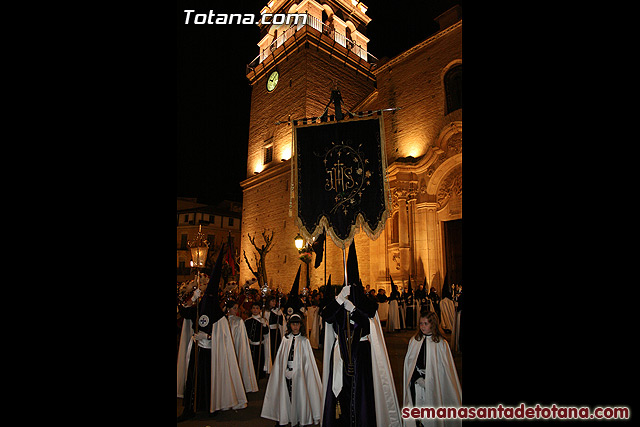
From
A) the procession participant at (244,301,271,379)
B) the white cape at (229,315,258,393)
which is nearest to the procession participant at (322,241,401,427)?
the white cape at (229,315,258,393)

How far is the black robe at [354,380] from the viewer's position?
162 inches

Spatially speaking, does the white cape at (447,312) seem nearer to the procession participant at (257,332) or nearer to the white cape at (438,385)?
the procession participant at (257,332)

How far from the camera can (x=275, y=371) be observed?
5.05m

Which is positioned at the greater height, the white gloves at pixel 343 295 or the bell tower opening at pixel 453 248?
the bell tower opening at pixel 453 248

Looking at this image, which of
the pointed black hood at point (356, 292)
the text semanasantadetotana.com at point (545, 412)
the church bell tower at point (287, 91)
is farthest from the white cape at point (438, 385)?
the church bell tower at point (287, 91)

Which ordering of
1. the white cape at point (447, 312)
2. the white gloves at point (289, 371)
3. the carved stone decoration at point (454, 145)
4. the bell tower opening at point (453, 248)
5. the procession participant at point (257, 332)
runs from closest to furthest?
the white gloves at point (289, 371)
the procession participant at point (257, 332)
the white cape at point (447, 312)
the carved stone decoration at point (454, 145)
the bell tower opening at point (453, 248)

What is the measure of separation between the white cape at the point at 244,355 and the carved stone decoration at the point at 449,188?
1121 centimetres

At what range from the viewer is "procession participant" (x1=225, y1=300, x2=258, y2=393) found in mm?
6320

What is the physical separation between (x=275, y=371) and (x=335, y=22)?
27.0 m

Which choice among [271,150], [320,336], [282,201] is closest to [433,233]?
[320,336]

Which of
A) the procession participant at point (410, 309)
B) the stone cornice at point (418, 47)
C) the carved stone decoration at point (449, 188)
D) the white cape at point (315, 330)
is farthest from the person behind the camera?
the stone cornice at point (418, 47)

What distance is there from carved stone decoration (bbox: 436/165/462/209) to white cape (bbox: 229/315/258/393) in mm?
11208

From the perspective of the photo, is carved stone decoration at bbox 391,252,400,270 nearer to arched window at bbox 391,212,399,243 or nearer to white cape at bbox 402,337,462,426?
arched window at bbox 391,212,399,243

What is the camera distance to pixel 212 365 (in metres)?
→ 5.35
